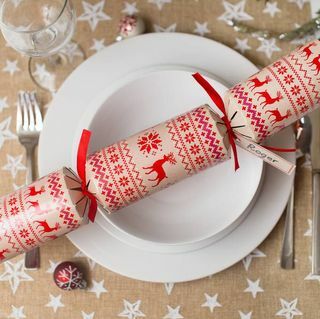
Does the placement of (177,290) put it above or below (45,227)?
below

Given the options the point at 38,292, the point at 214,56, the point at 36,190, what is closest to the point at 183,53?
the point at 214,56

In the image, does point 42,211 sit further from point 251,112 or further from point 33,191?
point 251,112

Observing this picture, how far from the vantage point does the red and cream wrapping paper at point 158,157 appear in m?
0.66

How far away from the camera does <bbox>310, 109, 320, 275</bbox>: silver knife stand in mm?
782

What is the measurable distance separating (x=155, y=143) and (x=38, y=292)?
29 centimetres

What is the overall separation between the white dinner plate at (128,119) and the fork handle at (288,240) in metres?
0.02

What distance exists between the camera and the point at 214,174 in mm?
785

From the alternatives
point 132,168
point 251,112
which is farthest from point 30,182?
point 251,112

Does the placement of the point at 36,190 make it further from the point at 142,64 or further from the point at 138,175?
the point at 142,64

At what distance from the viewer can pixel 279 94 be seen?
66cm

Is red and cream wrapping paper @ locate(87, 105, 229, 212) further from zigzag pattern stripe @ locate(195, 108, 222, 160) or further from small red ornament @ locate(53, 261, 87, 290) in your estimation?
small red ornament @ locate(53, 261, 87, 290)

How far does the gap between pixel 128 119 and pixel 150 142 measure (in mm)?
123

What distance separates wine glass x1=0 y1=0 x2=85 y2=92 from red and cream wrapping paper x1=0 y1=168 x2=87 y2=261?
0.58 ft

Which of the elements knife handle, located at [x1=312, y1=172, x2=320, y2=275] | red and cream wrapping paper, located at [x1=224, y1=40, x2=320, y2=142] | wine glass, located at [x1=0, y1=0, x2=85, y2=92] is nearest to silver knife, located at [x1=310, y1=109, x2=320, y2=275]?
knife handle, located at [x1=312, y1=172, x2=320, y2=275]
